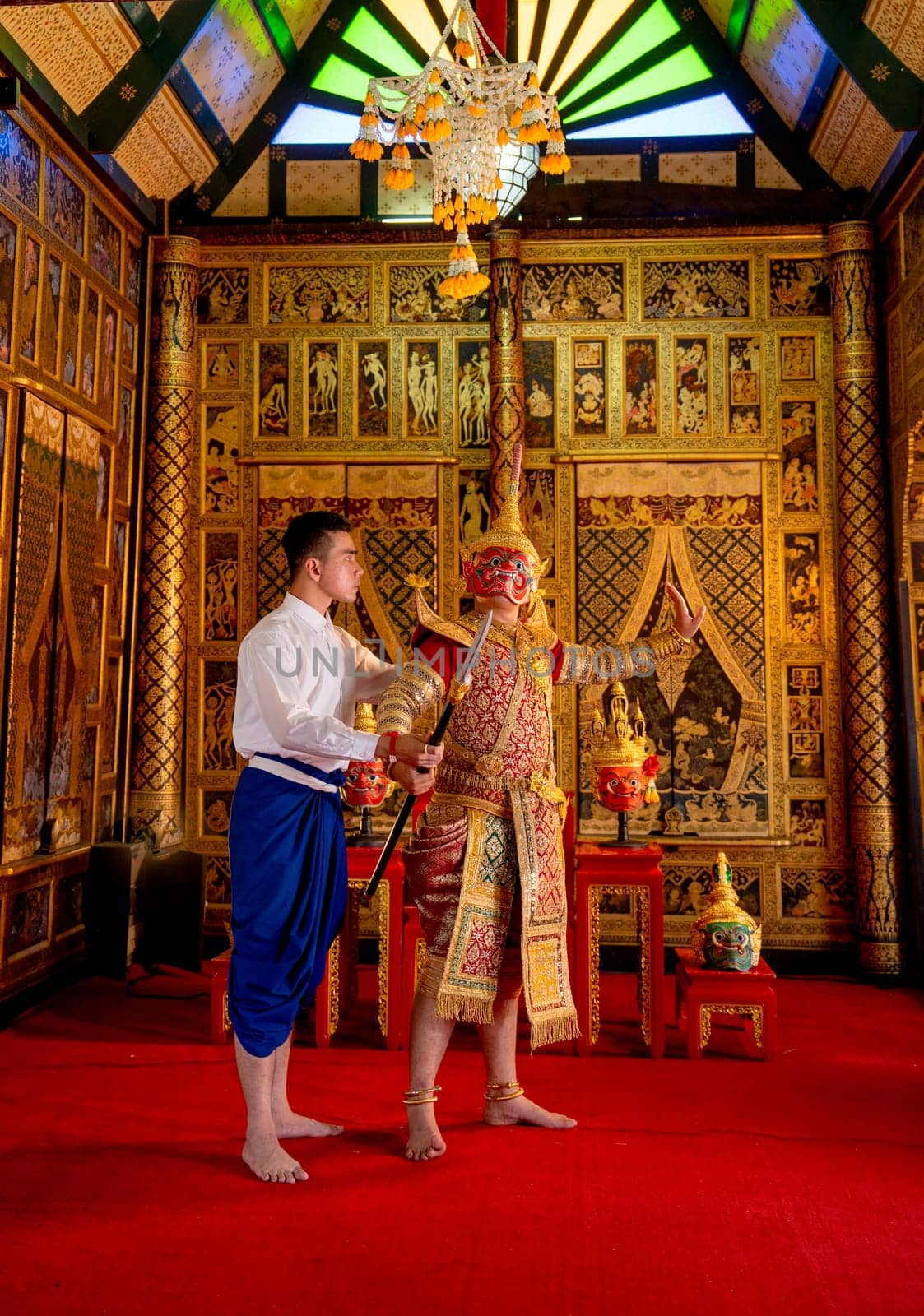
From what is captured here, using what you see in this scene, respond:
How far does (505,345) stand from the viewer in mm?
6395

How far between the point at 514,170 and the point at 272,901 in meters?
4.40

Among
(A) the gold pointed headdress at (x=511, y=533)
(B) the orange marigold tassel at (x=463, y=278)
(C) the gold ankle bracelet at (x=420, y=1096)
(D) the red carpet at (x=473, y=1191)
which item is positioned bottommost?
(D) the red carpet at (x=473, y=1191)

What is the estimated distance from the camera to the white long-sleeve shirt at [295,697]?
304 cm

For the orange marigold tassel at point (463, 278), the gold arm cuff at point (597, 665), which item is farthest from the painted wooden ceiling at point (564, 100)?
the gold arm cuff at point (597, 665)

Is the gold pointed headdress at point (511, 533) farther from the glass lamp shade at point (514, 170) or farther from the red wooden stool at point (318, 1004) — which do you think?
the glass lamp shade at point (514, 170)

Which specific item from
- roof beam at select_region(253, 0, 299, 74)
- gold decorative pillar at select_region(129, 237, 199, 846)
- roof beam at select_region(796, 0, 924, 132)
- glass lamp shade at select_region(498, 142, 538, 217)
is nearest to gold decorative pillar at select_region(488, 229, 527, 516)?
glass lamp shade at select_region(498, 142, 538, 217)

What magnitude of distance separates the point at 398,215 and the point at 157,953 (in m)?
4.65

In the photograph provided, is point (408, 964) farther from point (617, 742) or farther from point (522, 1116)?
point (617, 742)

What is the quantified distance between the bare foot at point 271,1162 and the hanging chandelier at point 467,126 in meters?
3.51

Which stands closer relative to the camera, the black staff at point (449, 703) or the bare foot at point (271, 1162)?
the black staff at point (449, 703)

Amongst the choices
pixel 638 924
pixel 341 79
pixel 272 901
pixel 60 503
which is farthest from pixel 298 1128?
pixel 341 79

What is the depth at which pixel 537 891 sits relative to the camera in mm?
3547

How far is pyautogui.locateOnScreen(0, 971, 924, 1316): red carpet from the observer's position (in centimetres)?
249

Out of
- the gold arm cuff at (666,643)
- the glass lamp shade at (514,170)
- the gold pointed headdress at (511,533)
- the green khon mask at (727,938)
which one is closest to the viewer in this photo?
the gold pointed headdress at (511,533)
